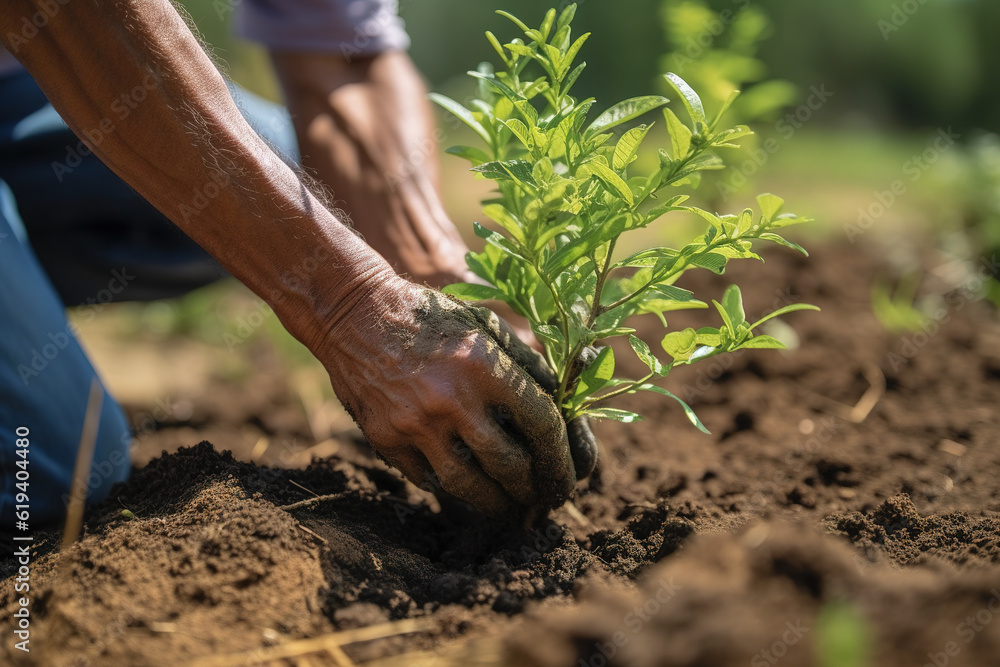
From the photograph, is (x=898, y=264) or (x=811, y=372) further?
(x=898, y=264)

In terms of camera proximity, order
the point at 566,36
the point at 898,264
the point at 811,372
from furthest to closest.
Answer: the point at 898,264 → the point at 811,372 → the point at 566,36

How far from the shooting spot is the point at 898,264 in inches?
150

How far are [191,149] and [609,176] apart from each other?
80 centimetres

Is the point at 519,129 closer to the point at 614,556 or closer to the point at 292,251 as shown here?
the point at 292,251

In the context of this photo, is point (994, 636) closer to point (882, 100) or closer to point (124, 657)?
point (124, 657)

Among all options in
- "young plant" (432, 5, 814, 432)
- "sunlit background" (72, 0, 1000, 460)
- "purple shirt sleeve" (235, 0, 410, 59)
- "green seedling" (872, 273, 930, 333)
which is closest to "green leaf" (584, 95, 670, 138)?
"young plant" (432, 5, 814, 432)

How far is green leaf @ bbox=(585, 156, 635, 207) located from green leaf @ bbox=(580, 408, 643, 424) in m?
0.40

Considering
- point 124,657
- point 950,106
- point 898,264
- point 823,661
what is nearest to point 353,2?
point 124,657

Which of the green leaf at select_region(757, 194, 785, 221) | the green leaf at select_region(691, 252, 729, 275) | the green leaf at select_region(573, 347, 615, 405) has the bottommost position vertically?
the green leaf at select_region(573, 347, 615, 405)

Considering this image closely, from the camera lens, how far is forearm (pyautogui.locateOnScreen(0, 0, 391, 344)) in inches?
55.8

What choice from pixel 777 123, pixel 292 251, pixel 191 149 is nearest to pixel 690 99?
pixel 292 251

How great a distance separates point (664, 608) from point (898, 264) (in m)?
3.37

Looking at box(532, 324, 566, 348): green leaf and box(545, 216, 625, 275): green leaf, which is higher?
box(545, 216, 625, 275): green leaf

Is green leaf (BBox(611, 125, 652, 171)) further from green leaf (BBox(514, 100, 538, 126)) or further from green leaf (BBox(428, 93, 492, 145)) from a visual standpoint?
green leaf (BBox(428, 93, 492, 145))
